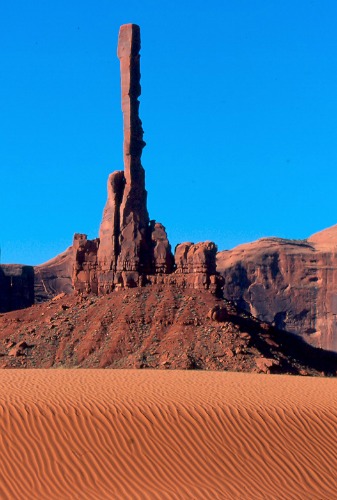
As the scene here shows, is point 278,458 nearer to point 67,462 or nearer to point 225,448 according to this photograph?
point 225,448

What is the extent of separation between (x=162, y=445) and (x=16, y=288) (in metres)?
54.5

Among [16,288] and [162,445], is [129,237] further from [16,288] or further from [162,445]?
[162,445]

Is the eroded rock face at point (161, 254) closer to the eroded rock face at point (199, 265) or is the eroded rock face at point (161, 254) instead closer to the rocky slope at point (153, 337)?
the eroded rock face at point (199, 265)

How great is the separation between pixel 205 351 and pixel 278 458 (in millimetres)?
20853

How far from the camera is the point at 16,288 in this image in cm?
7062

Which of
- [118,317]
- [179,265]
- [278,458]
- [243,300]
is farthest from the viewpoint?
[243,300]

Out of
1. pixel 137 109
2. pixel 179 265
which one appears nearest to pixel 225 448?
pixel 179 265

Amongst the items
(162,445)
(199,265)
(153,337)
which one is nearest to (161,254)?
(199,265)

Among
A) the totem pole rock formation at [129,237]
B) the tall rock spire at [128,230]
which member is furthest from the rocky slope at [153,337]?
the tall rock spire at [128,230]

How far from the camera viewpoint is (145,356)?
127ft

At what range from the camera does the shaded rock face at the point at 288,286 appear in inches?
3002

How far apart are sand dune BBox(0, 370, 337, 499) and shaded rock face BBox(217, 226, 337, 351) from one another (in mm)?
54777

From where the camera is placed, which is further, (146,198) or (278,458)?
(146,198)

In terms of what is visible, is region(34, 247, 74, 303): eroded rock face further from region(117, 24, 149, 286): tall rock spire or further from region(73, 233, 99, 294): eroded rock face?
region(117, 24, 149, 286): tall rock spire
